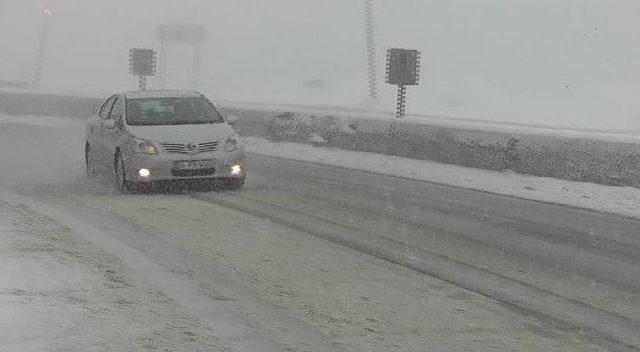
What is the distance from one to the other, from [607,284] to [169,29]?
311 ft

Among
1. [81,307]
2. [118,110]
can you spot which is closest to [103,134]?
[118,110]

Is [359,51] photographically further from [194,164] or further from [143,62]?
[194,164]

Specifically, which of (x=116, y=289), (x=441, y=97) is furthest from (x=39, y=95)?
(x=441, y=97)

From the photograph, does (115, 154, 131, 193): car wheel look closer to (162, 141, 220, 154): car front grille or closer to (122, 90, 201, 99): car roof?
(162, 141, 220, 154): car front grille

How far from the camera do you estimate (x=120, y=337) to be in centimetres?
548

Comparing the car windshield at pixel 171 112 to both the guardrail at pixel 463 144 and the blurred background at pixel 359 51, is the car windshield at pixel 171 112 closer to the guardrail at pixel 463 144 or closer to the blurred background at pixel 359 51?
the guardrail at pixel 463 144

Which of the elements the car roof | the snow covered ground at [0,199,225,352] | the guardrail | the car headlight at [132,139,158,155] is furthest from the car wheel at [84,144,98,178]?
the snow covered ground at [0,199,225,352]

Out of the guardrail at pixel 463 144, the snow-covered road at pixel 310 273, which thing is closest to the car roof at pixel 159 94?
the snow-covered road at pixel 310 273

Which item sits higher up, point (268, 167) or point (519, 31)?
point (519, 31)

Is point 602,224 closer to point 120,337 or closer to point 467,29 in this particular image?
point 120,337

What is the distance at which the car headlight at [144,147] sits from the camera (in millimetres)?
13328

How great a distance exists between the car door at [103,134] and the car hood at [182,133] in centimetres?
72

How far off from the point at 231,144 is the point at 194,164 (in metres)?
0.72

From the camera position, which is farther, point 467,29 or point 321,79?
point 467,29
